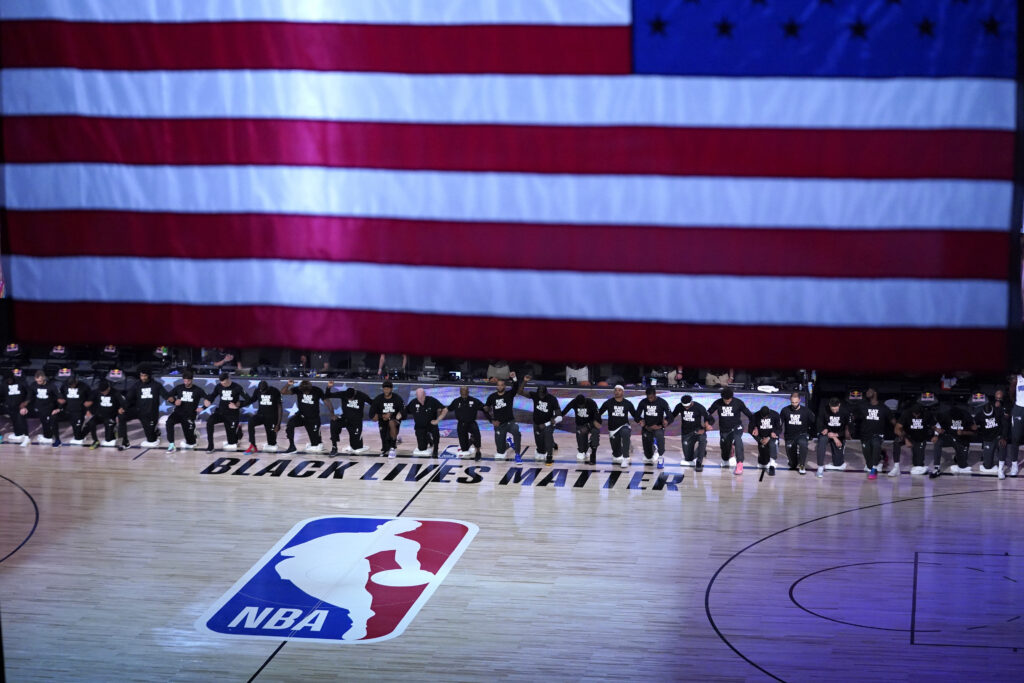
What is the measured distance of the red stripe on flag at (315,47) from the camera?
50.3ft

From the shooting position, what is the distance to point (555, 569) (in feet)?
52.3

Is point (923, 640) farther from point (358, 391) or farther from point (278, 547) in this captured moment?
point (358, 391)

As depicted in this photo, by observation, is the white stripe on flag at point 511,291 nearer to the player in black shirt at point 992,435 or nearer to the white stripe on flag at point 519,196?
the white stripe on flag at point 519,196

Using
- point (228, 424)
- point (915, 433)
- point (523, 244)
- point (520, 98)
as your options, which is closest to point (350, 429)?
point (228, 424)

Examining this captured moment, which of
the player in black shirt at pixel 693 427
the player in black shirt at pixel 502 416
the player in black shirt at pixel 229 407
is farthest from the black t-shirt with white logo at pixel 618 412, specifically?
the player in black shirt at pixel 229 407

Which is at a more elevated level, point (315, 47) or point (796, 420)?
point (315, 47)

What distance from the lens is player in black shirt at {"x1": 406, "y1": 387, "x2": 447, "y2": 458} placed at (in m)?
21.3

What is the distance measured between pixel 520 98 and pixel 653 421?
7.38 m

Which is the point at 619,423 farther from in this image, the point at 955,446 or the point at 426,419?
the point at 955,446

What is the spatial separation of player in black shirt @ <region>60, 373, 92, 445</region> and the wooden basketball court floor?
66cm

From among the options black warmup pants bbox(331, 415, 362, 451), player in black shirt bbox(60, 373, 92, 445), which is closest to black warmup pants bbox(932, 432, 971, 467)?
black warmup pants bbox(331, 415, 362, 451)

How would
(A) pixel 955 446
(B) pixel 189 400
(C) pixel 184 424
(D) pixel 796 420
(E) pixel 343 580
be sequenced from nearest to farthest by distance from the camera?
(E) pixel 343 580 → (A) pixel 955 446 → (D) pixel 796 420 → (B) pixel 189 400 → (C) pixel 184 424

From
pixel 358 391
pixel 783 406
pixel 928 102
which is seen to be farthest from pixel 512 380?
pixel 928 102

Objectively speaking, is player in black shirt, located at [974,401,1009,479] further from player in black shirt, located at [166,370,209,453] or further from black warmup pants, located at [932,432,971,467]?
player in black shirt, located at [166,370,209,453]
